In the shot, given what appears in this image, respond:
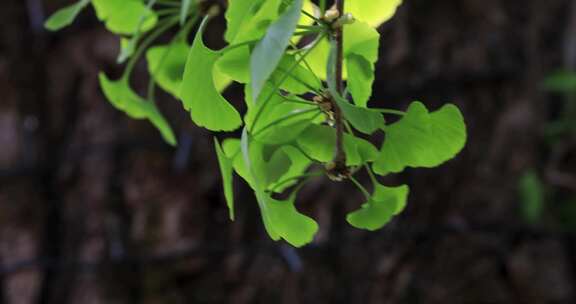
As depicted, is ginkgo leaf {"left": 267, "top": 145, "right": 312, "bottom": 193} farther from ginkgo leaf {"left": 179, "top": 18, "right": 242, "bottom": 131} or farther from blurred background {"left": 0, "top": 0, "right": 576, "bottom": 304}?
blurred background {"left": 0, "top": 0, "right": 576, "bottom": 304}

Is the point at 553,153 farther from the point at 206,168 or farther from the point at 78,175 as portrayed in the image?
the point at 78,175

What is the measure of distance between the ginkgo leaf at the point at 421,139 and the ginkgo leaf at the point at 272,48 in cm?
9

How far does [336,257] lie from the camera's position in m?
0.95

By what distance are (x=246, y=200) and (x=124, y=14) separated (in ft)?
1.97

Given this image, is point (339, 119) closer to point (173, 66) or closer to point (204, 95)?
point (204, 95)

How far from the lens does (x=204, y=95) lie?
252 millimetres

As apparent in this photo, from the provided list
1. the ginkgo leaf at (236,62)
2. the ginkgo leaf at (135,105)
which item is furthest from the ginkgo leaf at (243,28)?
the ginkgo leaf at (135,105)

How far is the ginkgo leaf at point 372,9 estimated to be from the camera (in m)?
0.28

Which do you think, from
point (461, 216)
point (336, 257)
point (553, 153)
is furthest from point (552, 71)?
point (336, 257)

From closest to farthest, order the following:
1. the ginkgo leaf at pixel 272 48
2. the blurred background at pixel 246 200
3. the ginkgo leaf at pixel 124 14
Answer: the ginkgo leaf at pixel 272 48 < the ginkgo leaf at pixel 124 14 < the blurred background at pixel 246 200

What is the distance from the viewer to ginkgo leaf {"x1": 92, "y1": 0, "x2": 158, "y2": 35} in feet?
1.23

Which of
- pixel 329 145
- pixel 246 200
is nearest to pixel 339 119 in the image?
pixel 329 145

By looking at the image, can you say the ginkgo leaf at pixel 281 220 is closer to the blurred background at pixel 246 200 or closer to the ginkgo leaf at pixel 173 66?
the ginkgo leaf at pixel 173 66

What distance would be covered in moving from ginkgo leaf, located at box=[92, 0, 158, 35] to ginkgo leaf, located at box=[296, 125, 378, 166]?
0.15m
